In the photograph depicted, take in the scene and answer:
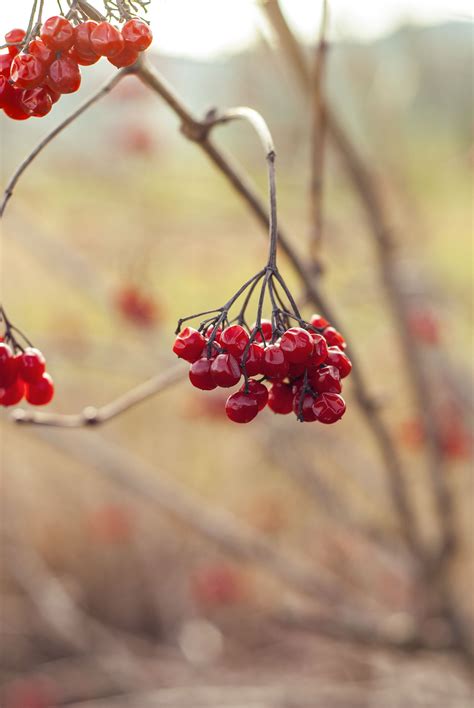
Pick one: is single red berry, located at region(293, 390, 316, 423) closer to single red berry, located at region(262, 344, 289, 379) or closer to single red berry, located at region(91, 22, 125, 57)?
single red berry, located at region(262, 344, 289, 379)

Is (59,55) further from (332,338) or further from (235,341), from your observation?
(332,338)

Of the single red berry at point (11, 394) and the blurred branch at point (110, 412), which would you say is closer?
the single red berry at point (11, 394)

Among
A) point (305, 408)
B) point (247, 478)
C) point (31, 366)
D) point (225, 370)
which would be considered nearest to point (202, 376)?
point (225, 370)

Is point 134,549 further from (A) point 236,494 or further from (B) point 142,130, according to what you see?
(B) point 142,130

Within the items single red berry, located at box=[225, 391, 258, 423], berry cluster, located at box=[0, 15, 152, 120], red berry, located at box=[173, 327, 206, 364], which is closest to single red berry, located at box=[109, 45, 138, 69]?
berry cluster, located at box=[0, 15, 152, 120]

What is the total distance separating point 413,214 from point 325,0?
12.7 feet

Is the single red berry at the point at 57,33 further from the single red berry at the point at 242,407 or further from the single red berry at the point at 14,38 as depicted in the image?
the single red berry at the point at 242,407

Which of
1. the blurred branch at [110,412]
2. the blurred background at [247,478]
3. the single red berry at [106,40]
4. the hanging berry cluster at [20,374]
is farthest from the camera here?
the blurred background at [247,478]

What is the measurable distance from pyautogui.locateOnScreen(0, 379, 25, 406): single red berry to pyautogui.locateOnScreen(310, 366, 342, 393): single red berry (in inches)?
20.1

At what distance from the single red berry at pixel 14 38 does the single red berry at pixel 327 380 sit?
1.95 feet

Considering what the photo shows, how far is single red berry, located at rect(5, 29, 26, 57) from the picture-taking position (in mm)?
941

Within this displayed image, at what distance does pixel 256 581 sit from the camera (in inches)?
219

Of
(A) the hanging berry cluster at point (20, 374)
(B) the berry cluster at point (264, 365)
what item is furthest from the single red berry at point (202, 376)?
(A) the hanging berry cluster at point (20, 374)

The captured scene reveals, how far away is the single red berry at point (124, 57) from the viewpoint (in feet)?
2.85
